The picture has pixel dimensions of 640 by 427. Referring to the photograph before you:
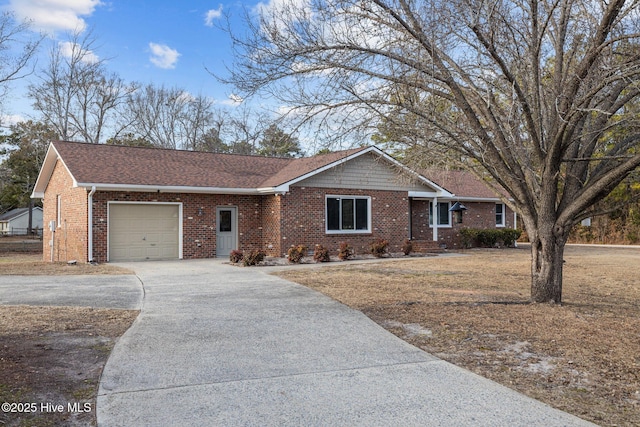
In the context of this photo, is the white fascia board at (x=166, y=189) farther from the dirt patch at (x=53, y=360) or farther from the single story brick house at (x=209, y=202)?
the dirt patch at (x=53, y=360)

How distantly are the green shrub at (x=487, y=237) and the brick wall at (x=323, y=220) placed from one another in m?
4.64

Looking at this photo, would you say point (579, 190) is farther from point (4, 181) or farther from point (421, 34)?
point (4, 181)

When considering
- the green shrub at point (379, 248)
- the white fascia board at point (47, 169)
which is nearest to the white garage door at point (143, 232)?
the white fascia board at point (47, 169)

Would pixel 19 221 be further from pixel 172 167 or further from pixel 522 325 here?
pixel 522 325

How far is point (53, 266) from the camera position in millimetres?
16141

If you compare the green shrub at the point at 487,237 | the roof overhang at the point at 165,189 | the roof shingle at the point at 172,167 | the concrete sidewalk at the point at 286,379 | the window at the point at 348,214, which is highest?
the roof shingle at the point at 172,167

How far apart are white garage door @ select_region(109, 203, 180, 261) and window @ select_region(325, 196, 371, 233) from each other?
572 cm

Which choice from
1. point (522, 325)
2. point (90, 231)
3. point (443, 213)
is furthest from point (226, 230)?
point (522, 325)

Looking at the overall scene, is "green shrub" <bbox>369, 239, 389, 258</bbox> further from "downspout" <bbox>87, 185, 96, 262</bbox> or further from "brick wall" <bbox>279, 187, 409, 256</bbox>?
"downspout" <bbox>87, 185, 96, 262</bbox>

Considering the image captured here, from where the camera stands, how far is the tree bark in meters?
8.87

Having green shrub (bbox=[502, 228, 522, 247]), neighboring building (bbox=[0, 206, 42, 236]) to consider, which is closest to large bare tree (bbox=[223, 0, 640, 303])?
green shrub (bbox=[502, 228, 522, 247])

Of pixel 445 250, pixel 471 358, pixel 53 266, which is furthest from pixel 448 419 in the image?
pixel 445 250

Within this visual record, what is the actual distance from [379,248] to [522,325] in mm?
12080

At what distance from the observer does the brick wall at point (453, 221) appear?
79.6 ft
